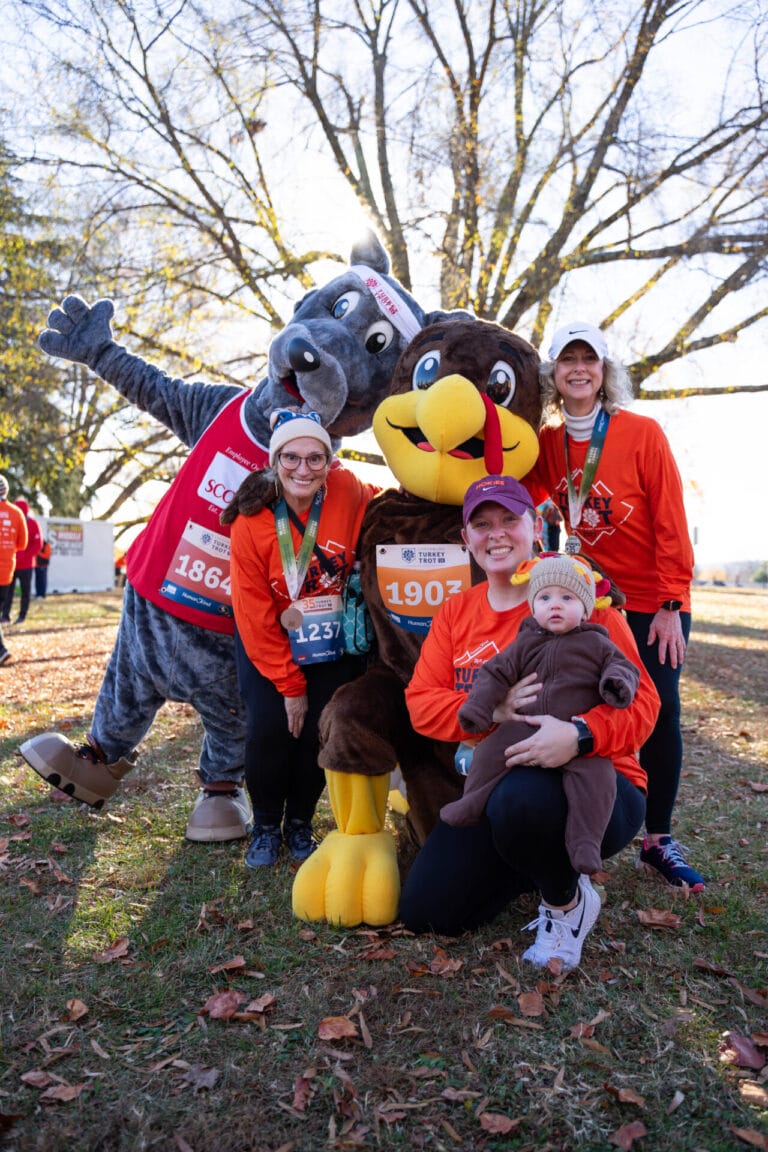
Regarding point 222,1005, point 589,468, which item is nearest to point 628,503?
point 589,468

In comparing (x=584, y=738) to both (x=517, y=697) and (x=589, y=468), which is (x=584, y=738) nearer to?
(x=517, y=697)

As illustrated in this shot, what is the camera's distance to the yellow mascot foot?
121 inches

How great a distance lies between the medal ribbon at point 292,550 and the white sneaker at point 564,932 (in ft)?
4.92

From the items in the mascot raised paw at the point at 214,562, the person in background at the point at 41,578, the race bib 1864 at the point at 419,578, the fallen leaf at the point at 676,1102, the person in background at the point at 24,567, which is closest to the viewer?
the fallen leaf at the point at 676,1102

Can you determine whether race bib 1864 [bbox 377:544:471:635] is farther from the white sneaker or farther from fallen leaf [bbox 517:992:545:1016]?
fallen leaf [bbox 517:992:545:1016]

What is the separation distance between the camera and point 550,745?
2.57 metres

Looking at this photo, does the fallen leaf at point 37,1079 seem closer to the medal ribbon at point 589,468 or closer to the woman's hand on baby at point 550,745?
the woman's hand on baby at point 550,745

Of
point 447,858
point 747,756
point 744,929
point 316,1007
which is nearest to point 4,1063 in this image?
point 316,1007

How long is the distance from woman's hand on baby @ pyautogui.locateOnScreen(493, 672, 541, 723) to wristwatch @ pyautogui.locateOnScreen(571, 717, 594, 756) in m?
0.16

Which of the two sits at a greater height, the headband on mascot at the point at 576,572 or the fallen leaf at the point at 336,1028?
the headband on mascot at the point at 576,572

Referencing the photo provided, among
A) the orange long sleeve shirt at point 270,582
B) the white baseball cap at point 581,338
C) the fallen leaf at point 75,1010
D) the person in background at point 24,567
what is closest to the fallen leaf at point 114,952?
the fallen leaf at point 75,1010

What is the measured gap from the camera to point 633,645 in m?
2.93

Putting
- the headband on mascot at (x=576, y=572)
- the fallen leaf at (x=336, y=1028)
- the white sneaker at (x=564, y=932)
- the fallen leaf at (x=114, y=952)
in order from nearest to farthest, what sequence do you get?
the fallen leaf at (x=336, y=1028)
the headband on mascot at (x=576, y=572)
the white sneaker at (x=564, y=932)
the fallen leaf at (x=114, y=952)

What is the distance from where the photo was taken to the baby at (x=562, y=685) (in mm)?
2559
